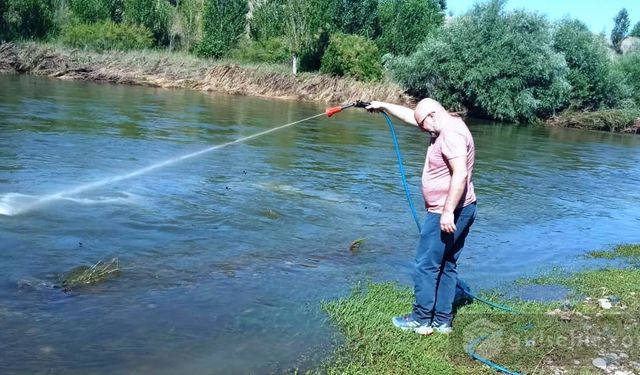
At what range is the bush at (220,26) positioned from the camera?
58219mm

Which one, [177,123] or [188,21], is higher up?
[188,21]

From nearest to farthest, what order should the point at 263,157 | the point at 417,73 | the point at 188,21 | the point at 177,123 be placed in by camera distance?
the point at 263,157 < the point at 177,123 < the point at 417,73 < the point at 188,21

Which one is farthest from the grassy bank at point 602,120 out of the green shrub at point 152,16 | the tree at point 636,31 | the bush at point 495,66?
the tree at point 636,31

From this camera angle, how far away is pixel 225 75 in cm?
4678

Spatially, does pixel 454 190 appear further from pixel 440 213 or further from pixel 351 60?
pixel 351 60

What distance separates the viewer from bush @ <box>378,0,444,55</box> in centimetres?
6259

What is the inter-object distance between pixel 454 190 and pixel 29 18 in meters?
58.1

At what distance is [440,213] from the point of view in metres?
6.27

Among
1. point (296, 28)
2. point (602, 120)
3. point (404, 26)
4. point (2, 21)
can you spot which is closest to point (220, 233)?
point (602, 120)

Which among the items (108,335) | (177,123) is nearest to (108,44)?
(177,123)

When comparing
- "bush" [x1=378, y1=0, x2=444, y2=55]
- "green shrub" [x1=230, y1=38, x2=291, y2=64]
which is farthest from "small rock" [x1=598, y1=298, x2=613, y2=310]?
"bush" [x1=378, y1=0, x2=444, y2=55]

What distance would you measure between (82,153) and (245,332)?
35.6ft

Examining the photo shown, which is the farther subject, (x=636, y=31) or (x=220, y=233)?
(x=636, y=31)

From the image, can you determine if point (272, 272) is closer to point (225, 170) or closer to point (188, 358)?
point (188, 358)
